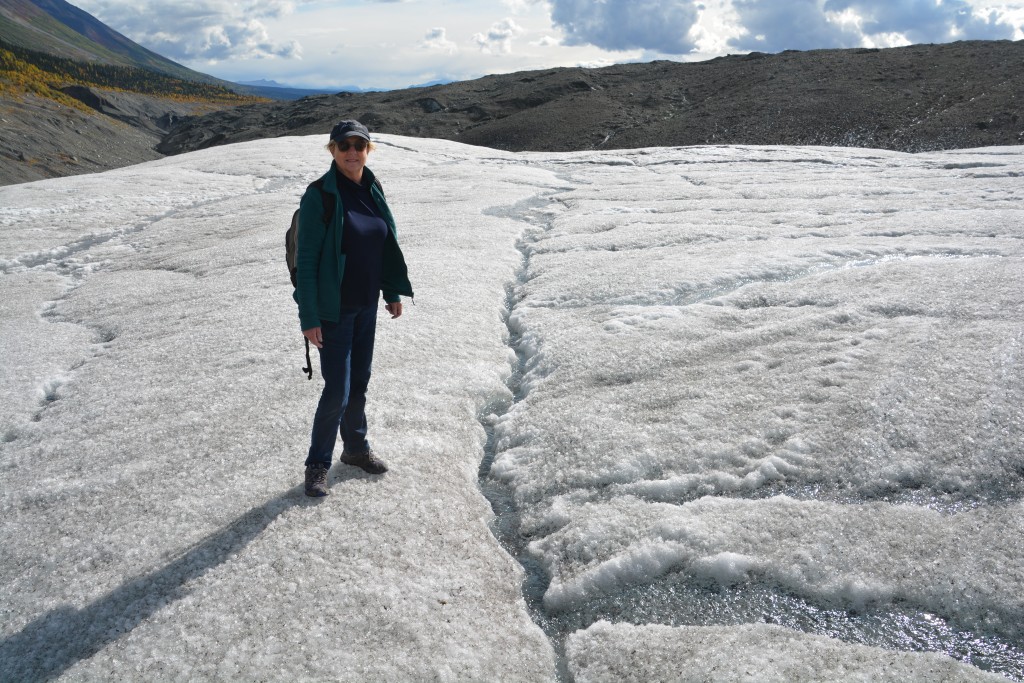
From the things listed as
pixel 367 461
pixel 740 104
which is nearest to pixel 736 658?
pixel 367 461

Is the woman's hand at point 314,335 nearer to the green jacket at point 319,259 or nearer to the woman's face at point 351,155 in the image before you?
the green jacket at point 319,259

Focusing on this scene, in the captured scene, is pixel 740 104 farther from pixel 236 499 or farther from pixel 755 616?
pixel 236 499

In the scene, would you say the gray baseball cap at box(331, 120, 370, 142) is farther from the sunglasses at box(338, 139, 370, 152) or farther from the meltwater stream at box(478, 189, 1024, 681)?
the meltwater stream at box(478, 189, 1024, 681)

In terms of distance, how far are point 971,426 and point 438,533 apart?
4997mm

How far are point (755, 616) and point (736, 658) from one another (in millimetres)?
520

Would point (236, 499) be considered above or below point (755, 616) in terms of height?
below

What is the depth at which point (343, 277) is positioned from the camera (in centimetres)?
530

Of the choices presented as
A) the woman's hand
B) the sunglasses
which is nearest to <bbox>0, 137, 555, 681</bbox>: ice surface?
the woman's hand

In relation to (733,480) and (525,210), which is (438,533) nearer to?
(733,480)

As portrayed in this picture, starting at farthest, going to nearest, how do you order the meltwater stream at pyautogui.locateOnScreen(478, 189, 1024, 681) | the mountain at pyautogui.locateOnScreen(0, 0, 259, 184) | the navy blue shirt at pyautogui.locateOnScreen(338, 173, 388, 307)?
the mountain at pyautogui.locateOnScreen(0, 0, 259, 184)
the navy blue shirt at pyautogui.locateOnScreen(338, 173, 388, 307)
the meltwater stream at pyautogui.locateOnScreen(478, 189, 1024, 681)

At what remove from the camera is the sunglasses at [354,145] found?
16.7ft

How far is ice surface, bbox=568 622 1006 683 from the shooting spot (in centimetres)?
401

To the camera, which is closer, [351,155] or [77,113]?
[351,155]

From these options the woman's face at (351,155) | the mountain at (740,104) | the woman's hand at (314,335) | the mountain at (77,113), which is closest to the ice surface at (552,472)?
the woman's hand at (314,335)
